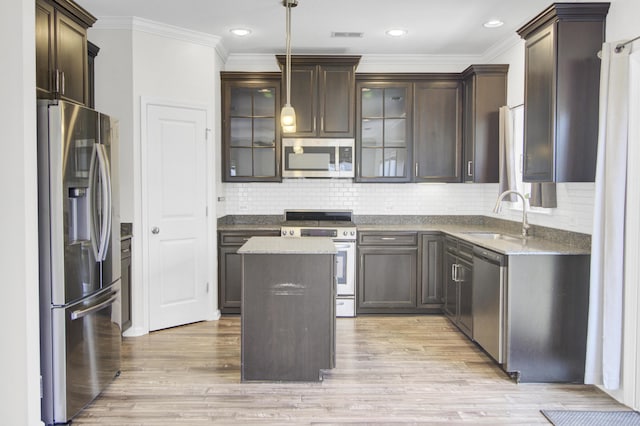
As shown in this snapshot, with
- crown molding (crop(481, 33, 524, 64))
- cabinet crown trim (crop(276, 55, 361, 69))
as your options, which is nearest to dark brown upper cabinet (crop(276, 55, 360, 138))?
cabinet crown trim (crop(276, 55, 361, 69))

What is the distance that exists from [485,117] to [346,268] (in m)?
2.14

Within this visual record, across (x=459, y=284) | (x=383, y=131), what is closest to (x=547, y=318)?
(x=459, y=284)

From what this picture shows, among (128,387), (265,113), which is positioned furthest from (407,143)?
(128,387)

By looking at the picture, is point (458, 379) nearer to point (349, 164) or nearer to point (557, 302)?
point (557, 302)

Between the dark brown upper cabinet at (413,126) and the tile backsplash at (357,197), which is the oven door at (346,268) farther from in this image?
the dark brown upper cabinet at (413,126)

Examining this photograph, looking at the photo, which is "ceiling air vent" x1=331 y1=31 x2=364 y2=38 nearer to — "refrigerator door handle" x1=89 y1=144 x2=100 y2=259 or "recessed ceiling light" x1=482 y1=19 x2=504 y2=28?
"recessed ceiling light" x1=482 y1=19 x2=504 y2=28

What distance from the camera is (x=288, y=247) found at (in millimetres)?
3395

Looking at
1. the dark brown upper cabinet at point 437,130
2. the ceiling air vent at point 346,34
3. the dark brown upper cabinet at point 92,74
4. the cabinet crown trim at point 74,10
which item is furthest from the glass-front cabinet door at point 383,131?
the cabinet crown trim at point 74,10

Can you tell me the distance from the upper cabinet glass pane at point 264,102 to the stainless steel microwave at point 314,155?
361 mm

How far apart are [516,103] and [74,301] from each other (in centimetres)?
416

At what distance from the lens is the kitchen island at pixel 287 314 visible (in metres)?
3.32

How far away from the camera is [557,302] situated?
336cm

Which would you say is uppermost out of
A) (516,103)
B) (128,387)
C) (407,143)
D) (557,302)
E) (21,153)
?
(516,103)

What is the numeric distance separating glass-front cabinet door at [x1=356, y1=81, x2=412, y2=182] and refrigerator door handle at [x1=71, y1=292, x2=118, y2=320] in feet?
9.80
